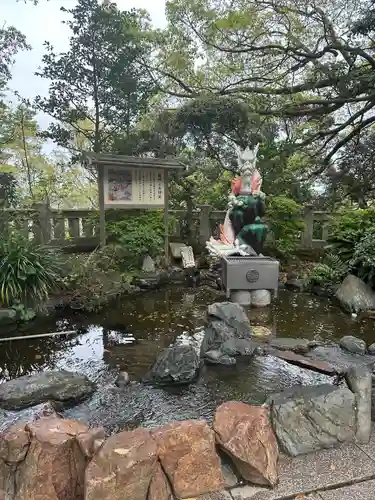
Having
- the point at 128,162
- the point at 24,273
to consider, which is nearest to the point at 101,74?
the point at 128,162

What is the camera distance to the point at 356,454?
234 cm

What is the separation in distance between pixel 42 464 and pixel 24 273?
4247 mm

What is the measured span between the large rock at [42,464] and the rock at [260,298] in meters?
5.04

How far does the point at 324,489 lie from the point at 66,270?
5528mm

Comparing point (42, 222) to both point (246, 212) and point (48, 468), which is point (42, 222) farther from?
point (48, 468)

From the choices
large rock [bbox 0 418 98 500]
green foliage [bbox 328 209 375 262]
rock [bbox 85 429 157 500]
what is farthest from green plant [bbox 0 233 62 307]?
green foliage [bbox 328 209 375 262]

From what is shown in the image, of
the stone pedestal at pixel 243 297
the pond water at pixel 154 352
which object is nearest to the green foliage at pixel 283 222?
the pond water at pixel 154 352

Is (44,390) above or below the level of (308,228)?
below

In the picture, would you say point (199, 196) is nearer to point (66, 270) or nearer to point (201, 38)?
point (201, 38)

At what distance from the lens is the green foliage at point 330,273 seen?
7.33 metres

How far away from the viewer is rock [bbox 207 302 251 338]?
15.7 ft

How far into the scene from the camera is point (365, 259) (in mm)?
6750

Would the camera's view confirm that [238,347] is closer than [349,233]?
Yes

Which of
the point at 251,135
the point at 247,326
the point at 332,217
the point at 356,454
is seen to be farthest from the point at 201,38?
the point at 356,454
